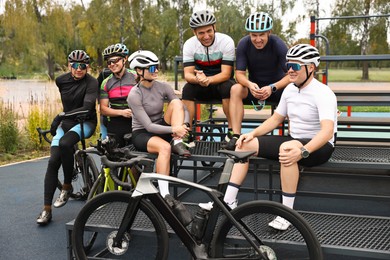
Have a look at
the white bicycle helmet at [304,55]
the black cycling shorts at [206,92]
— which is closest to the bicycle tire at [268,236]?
the white bicycle helmet at [304,55]

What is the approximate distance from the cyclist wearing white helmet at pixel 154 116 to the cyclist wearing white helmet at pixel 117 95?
0.52 meters

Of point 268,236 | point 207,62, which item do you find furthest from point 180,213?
point 207,62

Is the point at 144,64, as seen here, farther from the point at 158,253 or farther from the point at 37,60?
the point at 37,60

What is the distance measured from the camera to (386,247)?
3.17 m

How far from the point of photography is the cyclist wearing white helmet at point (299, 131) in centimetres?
355

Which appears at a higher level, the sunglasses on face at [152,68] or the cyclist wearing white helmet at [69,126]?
the sunglasses on face at [152,68]

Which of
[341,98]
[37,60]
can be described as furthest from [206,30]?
[37,60]

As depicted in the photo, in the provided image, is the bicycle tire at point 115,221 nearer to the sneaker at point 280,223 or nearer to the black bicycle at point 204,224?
the black bicycle at point 204,224

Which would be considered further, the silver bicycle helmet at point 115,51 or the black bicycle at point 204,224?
the silver bicycle helmet at point 115,51

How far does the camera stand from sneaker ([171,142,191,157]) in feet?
13.6

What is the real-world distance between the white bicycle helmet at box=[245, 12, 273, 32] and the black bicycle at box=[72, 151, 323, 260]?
5.74 ft

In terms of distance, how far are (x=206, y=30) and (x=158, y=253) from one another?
236 cm

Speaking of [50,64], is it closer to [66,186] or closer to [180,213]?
[66,186]

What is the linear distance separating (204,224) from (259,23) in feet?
7.00
